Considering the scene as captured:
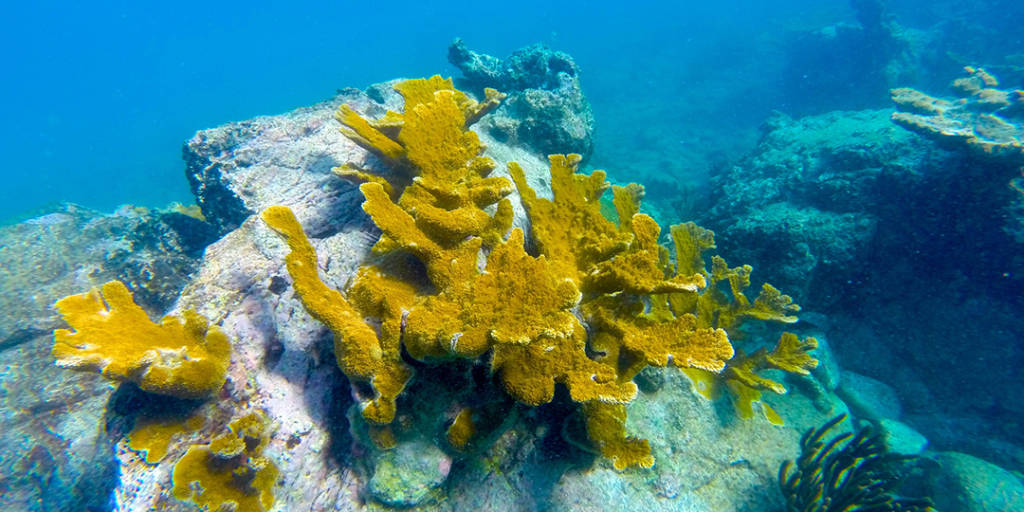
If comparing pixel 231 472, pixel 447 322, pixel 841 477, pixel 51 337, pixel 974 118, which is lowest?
pixel 841 477

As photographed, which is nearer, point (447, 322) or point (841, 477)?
point (447, 322)

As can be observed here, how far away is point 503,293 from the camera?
2160 millimetres

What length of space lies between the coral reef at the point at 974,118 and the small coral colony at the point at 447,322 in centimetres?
607

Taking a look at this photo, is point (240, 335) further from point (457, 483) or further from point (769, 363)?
point (769, 363)

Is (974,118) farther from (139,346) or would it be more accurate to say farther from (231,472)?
(139,346)

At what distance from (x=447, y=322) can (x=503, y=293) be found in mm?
324

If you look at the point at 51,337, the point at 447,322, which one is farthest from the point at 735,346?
the point at 51,337

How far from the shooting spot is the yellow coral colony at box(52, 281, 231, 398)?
7.38ft

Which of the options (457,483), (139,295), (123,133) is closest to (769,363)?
(457,483)

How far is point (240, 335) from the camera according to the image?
2.79m

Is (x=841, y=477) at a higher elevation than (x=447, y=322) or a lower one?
lower

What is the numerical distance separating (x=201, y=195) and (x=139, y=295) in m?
1.87

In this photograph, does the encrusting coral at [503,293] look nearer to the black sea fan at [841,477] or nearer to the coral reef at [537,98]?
the black sea fan at [841,477]

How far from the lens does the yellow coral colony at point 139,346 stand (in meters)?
2.25
